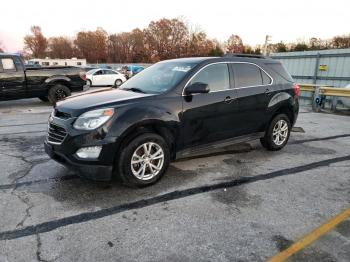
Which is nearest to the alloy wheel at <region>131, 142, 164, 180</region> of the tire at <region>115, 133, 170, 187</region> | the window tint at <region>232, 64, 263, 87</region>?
the tire at <region>115, 133, 170, 187</region>

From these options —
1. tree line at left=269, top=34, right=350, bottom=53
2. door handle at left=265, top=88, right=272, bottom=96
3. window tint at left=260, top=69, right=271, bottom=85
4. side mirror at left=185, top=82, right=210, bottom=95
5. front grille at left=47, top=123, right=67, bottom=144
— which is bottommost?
front grille at left=47, top=123, right=67, bottom=144

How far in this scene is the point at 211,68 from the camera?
5.11m

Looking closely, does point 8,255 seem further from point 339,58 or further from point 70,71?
point 339,58

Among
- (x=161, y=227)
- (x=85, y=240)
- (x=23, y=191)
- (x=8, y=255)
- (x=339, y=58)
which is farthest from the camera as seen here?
(x=339, y=58)

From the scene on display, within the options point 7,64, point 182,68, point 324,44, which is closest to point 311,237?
point 182,68

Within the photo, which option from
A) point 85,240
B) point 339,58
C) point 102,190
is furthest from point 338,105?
point 85,240

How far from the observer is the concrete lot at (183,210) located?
3004 millimetres

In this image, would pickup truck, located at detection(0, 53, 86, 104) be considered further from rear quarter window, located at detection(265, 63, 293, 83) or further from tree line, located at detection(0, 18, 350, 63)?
tree line, located at detection(0, 18, 350, 63)

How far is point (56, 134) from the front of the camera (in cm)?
427

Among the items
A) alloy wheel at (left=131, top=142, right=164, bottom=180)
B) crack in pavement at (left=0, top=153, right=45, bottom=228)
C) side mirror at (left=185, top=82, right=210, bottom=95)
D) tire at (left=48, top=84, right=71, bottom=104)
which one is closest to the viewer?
crack in pavement at (left=0, top=153, right=45, bottom=228)

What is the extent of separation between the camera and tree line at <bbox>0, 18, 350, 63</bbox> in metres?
70.4

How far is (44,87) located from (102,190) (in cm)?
912

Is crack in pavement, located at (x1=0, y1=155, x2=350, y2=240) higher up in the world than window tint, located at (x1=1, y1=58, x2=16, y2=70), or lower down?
lower down

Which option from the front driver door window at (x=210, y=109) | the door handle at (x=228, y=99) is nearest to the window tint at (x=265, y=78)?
the front driver door window at (x=210, y=109)
